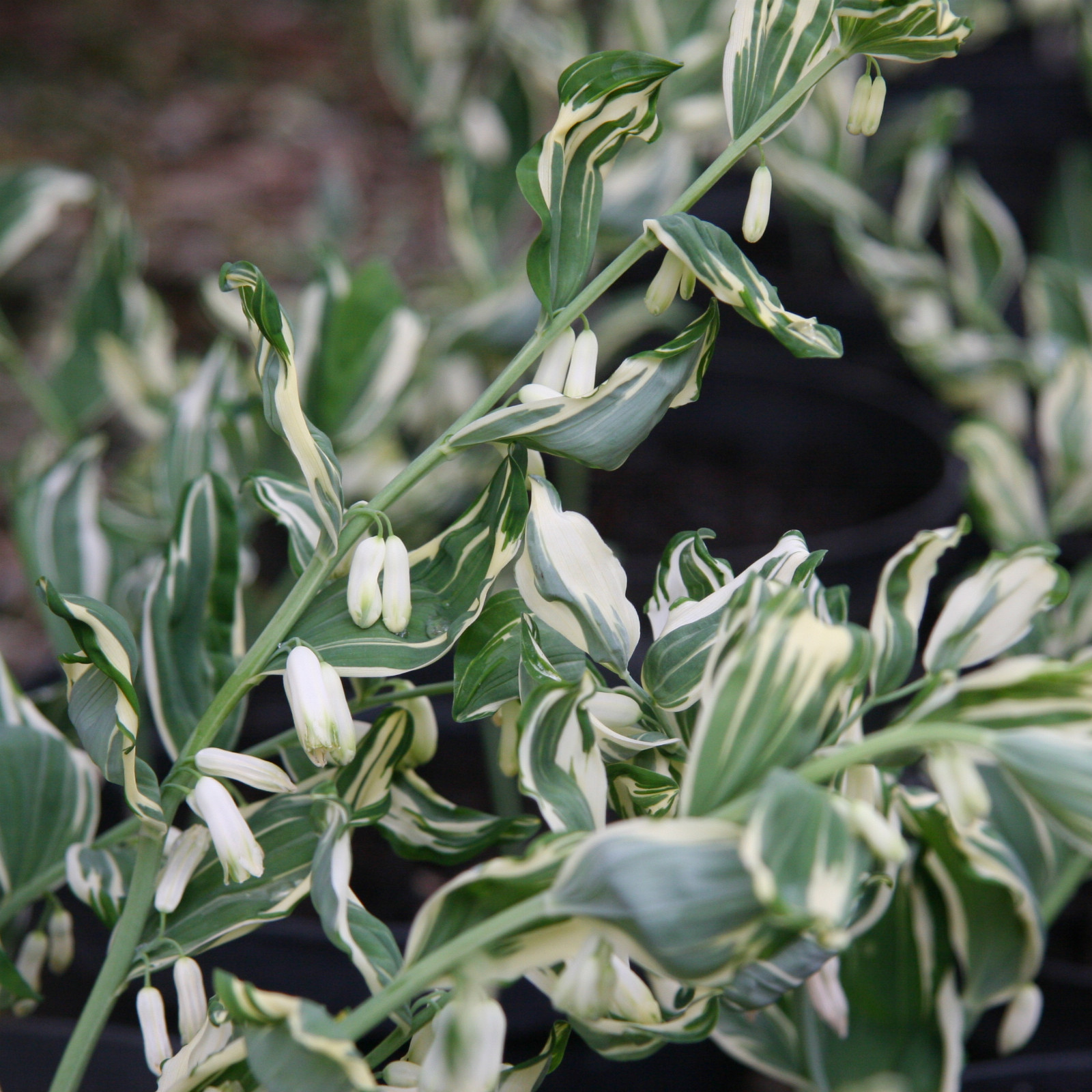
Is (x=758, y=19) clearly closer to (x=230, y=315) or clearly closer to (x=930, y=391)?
(x=230, y=315)

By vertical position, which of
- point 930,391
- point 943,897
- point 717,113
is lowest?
point 930,391

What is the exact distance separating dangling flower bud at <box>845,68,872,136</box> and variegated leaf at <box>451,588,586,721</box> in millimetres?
182

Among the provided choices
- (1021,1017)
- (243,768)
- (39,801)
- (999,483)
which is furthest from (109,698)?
(999,483)

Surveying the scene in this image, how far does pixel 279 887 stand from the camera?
0.39 m

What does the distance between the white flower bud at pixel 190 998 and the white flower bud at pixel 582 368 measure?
22cm

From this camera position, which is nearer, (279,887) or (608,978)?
(608,978)

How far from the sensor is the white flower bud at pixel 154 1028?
358mm

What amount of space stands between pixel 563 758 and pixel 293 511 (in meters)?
0.14

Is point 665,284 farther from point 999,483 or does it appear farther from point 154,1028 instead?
point 999,483

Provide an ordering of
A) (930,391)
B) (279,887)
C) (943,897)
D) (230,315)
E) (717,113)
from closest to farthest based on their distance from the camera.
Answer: (279,887)
(943,897)
(230,315)
(717,113)
(930,391)

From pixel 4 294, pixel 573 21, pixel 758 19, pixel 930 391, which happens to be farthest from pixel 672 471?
pixel 4 294

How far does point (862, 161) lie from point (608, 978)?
114 centimetres

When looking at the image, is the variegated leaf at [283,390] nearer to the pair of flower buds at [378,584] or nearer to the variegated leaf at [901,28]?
the pair of flower buds at [378,584]

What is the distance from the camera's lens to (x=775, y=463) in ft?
3.67
